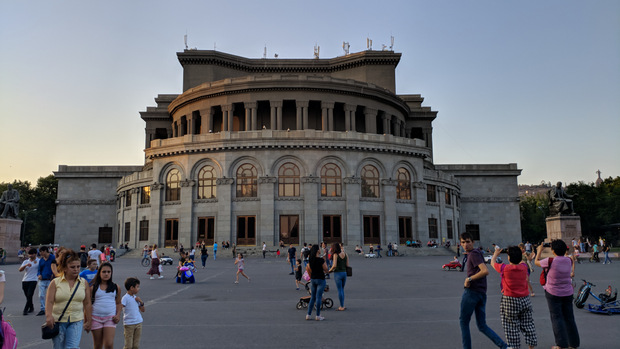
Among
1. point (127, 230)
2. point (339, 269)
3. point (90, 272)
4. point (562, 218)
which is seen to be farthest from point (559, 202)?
point (127, 230)

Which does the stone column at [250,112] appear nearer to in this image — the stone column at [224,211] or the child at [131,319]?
the stone column at [224,211]

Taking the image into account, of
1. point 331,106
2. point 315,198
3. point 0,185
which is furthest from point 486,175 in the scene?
point 0,185

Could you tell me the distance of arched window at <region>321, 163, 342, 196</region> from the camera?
146 ft

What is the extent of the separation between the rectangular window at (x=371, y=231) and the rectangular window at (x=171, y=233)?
1761cm

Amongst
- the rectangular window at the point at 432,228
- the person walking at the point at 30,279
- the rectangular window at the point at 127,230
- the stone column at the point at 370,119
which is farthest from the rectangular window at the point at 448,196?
the person walking at the point at 30,279

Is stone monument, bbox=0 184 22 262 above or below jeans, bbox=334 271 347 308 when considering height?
above

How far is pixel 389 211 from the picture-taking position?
45219 mm

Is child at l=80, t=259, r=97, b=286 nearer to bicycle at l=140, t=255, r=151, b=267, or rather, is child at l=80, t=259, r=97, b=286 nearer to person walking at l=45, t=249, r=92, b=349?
person walking at l=45, t=249, r=92, b=349

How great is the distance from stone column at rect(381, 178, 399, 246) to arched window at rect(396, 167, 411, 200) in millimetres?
1146

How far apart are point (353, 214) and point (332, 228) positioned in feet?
7.47

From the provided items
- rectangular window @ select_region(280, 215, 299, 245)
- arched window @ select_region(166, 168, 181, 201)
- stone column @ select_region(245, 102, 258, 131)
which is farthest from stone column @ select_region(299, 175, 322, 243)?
arched window @ select_region(166, 168, 181, 201)

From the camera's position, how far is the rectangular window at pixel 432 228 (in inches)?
1940

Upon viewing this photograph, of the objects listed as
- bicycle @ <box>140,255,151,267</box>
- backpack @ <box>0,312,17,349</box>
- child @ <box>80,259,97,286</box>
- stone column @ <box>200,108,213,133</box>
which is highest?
stone column @ <box>200,108,213,133</box>

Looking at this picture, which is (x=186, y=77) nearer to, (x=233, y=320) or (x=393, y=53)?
(x=393, y=53)
